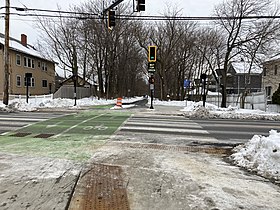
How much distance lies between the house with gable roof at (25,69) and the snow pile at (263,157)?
117ft

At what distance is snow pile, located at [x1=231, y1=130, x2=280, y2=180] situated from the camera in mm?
5055

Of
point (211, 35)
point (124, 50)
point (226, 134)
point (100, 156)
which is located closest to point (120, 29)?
point (124, 50)

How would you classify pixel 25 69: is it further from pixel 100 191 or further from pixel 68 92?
pixel 100 191

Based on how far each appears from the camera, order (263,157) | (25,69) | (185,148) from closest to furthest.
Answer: (263,157)
(185,148)
(25,69)

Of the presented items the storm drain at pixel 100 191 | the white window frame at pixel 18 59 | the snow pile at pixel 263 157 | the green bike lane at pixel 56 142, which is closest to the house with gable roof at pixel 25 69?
the white window frame at pixel 18 59

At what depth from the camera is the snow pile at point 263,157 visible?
505 centimetres

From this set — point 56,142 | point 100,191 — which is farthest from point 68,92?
point 100,191

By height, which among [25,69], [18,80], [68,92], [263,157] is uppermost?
[25,69]

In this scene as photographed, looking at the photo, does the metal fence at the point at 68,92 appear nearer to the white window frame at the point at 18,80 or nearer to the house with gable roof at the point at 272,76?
the white window frame at the point at 18,80

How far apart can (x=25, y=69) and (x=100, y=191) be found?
138ft

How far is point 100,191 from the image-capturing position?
406 centimetres

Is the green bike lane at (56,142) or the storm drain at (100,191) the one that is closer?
the storm drain at (100,191)

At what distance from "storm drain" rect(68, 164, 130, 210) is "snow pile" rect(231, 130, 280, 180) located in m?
2.72

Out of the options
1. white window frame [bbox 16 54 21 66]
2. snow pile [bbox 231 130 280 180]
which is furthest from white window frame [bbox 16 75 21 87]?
snow pile [bbox 231 130 280 180]
